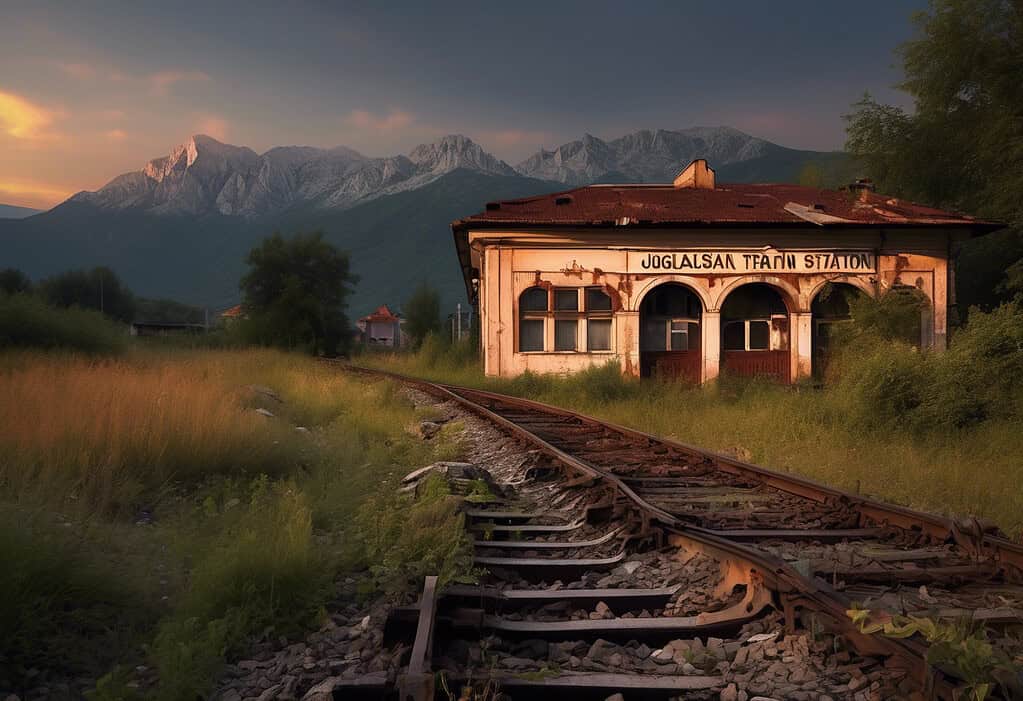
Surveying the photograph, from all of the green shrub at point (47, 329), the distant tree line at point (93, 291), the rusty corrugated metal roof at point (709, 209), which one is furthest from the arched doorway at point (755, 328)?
the distant tree line at point (93, 291)

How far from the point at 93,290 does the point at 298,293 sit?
46477 mm

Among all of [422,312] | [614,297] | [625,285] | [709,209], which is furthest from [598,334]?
[422,312]

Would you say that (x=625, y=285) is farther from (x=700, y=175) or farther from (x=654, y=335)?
(x=700, y=175)

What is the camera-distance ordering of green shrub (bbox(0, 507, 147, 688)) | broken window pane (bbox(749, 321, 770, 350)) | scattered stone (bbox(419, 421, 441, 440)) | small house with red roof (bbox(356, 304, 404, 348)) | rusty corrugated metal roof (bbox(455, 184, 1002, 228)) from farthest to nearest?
1. small house with red roof (bbox(356, 304, 404, 348))
2. broken window pane (bbox(749, 321, 770, 350))
3. rusty corrugated metal roof (bbox(455, 184, 1002, 228))
4. scattered stone (bbox(419, 421, 441, 440))
5. green shrub (bbox(0, 507, 147, 688))

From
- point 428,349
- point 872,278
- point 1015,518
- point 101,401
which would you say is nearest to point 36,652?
point 101,401

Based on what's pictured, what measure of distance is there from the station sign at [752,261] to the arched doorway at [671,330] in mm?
851

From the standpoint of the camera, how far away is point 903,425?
31.2 feet

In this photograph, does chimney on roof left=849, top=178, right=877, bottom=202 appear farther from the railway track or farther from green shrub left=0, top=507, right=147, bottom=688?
green shrub left=0, top=507, right=147, bottom=688

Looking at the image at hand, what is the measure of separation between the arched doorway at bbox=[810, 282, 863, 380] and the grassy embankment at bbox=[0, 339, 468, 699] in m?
17.0

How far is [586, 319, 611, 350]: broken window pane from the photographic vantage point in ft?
68.3

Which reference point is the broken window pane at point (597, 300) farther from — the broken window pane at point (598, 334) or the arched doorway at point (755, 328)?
the arched doorway at point (755, 328)

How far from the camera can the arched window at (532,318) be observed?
67.9 ft

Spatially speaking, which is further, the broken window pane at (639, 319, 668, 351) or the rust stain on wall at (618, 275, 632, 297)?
the broken window pane at (639, 319, 668, 351)

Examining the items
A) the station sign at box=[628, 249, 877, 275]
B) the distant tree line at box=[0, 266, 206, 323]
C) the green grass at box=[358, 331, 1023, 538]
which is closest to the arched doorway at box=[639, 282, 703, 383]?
the station sign at box=[628, 249, 877, 275]
